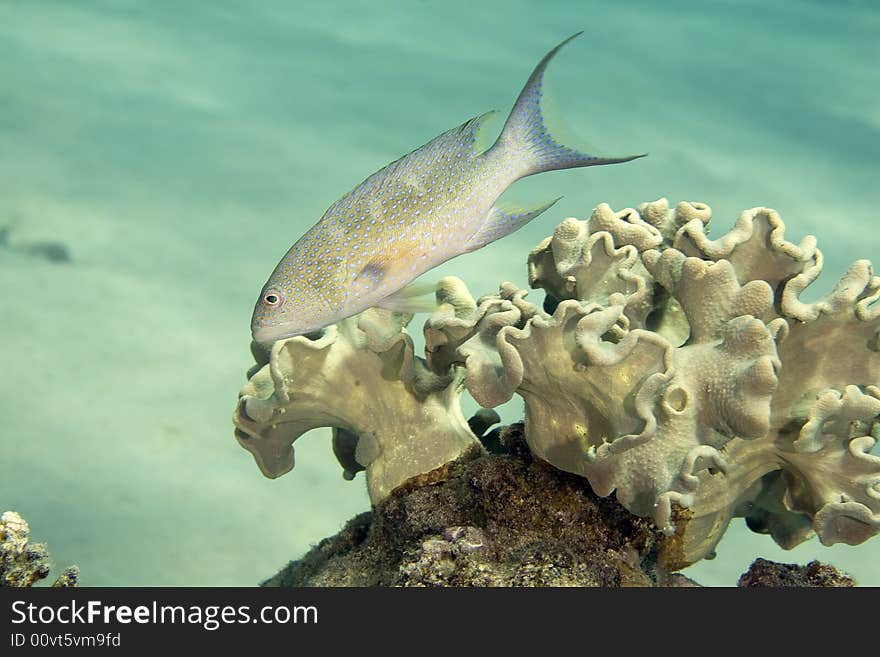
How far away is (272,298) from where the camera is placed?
187 centimetres

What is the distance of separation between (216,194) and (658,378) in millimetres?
7885

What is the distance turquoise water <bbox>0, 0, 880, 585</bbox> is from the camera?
4949mm

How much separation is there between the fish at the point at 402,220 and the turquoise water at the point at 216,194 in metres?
0.14

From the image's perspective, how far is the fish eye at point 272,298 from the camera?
6.11 ft

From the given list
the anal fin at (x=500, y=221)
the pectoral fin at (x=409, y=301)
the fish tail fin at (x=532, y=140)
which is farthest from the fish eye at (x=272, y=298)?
the fish tail fin at (x=532, y=140)

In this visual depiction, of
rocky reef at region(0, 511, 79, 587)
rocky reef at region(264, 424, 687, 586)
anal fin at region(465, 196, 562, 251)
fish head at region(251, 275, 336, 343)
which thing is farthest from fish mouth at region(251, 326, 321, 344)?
rocky reef at region(0, 511, 79, 587)

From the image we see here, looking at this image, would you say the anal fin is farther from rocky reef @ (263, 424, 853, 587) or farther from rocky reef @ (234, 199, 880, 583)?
rocky reef @ (263, 424, 853, 587)

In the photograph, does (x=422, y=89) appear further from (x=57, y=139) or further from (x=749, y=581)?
(x=749, y=581)

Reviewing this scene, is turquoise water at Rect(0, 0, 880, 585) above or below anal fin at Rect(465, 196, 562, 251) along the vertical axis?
above

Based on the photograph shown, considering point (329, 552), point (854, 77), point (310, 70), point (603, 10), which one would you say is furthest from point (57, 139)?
point (603, 10)

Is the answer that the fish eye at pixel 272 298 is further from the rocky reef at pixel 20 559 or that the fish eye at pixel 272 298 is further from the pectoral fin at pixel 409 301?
the rocky reef at pixel 20 559

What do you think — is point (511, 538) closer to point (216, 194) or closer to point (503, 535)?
point (503, 535)

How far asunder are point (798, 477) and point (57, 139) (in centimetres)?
1019

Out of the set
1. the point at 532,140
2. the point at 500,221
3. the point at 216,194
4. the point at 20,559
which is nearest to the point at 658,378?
the point at 500,221
